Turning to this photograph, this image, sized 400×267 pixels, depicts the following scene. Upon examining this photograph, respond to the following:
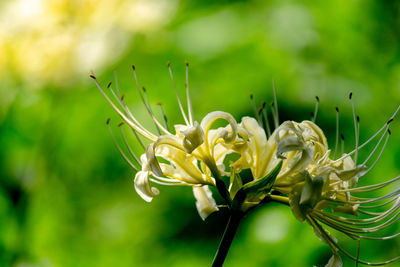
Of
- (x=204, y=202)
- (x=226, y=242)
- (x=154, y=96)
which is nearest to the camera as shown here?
(x=226, y=242)

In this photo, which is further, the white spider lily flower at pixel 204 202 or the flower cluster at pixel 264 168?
the white spider lily flower at pixel 204 202

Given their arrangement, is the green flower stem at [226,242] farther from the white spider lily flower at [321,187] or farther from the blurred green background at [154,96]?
the blurred green background at [154,96]

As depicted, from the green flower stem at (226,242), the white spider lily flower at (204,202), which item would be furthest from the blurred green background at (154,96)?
the green flower stem at (226,242)

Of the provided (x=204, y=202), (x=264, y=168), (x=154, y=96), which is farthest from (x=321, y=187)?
(x=154, y=96)

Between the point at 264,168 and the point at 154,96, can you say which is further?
the point at 154,96

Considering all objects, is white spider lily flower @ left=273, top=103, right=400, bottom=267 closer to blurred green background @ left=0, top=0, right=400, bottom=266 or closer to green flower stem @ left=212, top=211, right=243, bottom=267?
green flower stem @ left=212, top=211, right=243, bottom=267

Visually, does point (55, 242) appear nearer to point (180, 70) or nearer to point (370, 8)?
point (180, 70)

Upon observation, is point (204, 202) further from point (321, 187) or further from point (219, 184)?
point (321, 187)

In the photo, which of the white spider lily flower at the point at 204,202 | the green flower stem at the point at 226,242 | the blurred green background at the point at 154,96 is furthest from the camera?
the blurred green background at the point at 154,96
